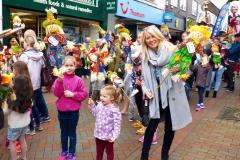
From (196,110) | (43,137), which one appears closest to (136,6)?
(196,110)

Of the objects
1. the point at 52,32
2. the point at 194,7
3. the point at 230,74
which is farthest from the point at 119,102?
the point at 194,7

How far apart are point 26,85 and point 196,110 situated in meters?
4.90

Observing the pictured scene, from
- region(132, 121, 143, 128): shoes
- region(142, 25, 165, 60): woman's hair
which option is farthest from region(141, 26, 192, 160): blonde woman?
region(132, 121, 143, 128): shoes

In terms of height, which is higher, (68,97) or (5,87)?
(5,87)

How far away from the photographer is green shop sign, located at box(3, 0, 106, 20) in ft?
33.7

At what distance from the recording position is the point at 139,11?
1817cm

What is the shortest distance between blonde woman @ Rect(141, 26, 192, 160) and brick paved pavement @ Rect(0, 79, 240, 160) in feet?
2.70

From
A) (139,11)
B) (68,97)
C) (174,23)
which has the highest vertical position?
(139,11)

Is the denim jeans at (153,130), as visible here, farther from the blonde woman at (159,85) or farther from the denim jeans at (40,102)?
the denim jeans at (40,102)

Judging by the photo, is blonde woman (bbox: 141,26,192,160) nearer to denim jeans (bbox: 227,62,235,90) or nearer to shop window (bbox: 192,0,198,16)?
denim jeans (bbox: 227,62,235,90)

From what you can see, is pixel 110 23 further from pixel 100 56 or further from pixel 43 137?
pixel 43 137

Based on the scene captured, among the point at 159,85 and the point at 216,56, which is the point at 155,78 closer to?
the point at 159,85

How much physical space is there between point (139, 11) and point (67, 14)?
673 cm

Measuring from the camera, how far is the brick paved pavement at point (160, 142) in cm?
476
